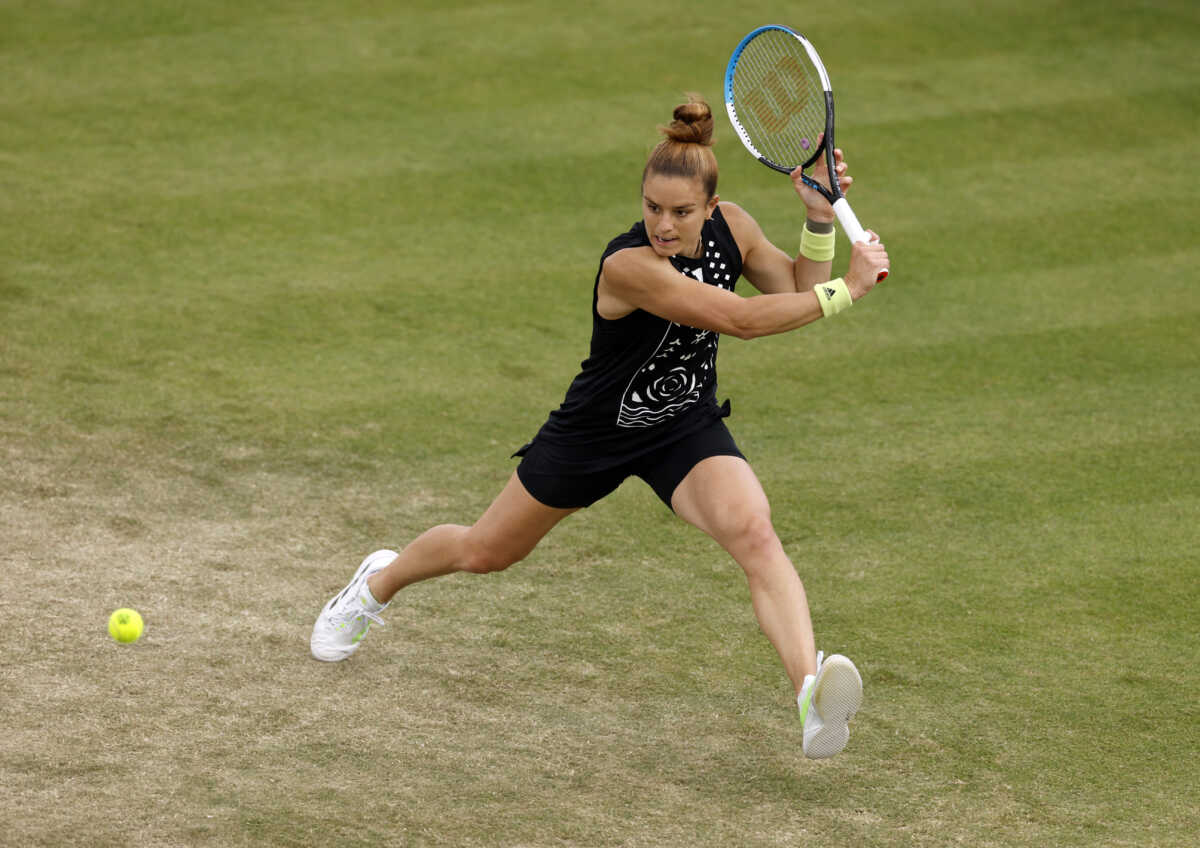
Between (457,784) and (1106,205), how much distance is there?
307 inches

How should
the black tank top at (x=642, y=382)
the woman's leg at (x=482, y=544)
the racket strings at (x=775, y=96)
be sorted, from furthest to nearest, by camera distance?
the racket strings at (x=775, y=96) < the woman's leg at (x=482, y=544) < the black tank top at (x=642, y=382)

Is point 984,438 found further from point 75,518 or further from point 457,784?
point 75,518

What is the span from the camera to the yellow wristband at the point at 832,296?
485cm

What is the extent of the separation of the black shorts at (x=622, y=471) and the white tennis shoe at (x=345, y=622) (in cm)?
95

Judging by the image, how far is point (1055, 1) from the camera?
14641 millimetres

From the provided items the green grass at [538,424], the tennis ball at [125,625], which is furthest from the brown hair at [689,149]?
the tennis ball at [125,625]

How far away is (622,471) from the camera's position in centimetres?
535

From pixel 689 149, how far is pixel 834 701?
5.94 ft

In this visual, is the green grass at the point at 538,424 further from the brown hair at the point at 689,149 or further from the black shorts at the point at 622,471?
the brown hair at the point at 689,149

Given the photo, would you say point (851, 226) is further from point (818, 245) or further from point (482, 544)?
point (482, 544)

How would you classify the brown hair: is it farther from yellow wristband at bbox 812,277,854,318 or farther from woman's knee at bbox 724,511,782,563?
woman's knee at bbox 724,511,782,563

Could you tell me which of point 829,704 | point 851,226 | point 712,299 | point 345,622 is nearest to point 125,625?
point 345,622

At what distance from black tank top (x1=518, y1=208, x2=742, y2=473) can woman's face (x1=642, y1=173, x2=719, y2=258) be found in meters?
0.15

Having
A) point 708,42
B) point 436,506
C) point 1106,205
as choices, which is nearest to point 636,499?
point 436,506
